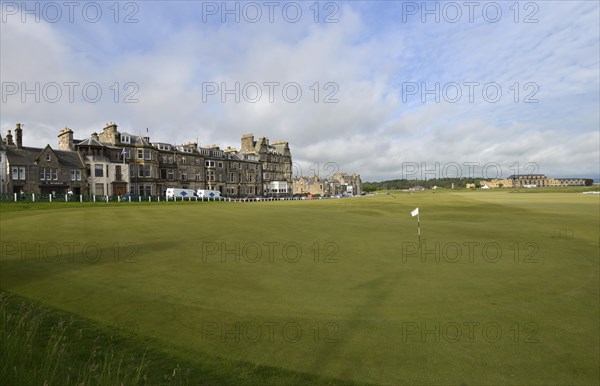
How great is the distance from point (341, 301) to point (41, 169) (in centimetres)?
6701

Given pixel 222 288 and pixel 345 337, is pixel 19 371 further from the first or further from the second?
pixel 222 288

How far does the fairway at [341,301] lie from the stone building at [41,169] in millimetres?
46604

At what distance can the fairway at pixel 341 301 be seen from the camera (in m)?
7.09

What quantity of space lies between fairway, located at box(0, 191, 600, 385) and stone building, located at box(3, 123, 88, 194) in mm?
46604

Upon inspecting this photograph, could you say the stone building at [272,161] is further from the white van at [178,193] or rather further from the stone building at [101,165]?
the stone building at [101,165]

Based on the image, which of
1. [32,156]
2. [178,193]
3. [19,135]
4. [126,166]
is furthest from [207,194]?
[19,135]

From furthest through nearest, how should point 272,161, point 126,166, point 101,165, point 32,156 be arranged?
point 272,161 < point 126,166 < point 101,165 < point 32,156

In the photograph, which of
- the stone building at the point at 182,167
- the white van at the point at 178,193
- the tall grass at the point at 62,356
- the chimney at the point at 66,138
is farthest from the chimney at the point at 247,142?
the tall grass at the point at 62,356

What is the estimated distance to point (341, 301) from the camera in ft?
33.7

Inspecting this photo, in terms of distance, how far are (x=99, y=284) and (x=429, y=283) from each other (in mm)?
11380

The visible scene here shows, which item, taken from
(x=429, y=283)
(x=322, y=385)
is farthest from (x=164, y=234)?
(x=322, y=385)

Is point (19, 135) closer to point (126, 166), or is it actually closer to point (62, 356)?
point (126, 166)

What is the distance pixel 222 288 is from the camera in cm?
1105

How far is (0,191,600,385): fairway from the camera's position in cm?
709
